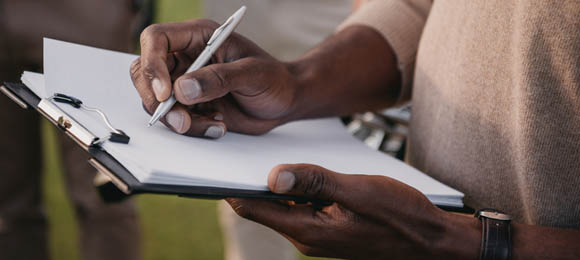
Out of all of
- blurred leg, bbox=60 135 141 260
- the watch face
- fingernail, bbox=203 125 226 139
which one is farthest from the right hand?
blurred leg, bbox=60 135 141 260

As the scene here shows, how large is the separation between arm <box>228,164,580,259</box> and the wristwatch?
0.04 feet

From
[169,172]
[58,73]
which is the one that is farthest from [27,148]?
[169,172]

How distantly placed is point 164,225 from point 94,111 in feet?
5.92

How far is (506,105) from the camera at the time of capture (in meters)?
0.71

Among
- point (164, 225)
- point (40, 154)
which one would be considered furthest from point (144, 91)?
point (164, 225)

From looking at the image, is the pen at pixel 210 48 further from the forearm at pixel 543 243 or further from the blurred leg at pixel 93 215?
the blurred leg at pixel 93 215

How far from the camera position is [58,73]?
0.67 m

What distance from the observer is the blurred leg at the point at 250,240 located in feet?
5.50

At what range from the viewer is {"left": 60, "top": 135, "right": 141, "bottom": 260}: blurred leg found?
1.62 metres

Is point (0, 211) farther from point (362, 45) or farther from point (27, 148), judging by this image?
point (362, 45)

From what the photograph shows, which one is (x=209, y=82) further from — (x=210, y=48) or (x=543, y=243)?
(x=543, y=243)

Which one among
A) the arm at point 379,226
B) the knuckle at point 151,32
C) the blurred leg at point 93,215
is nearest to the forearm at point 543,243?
the arm at point 379,226

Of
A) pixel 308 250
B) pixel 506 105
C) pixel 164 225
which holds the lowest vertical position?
pixel 308 250

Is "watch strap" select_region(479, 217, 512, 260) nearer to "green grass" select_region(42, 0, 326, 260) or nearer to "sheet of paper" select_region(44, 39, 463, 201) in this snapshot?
"sheet of paper" select_region(44, 39, 463, 201)
